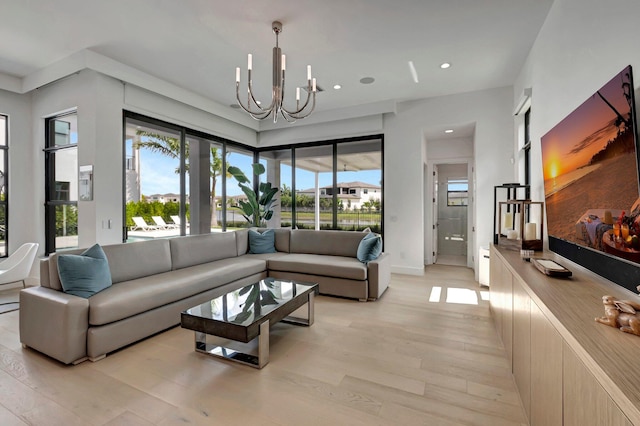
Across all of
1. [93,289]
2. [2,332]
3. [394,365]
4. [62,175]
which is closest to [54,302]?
[93,289]

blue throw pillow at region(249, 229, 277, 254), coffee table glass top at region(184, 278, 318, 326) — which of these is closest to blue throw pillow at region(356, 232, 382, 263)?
coffee table glass top at region(184, 278, 318, 326)

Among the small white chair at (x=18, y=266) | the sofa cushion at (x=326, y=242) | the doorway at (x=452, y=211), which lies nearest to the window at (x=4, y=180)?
the small white chair at (x=18, y=266)

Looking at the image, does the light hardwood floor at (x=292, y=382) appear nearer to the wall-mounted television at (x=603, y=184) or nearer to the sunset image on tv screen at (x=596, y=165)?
the wall-mounted television at (x=603, y=184)

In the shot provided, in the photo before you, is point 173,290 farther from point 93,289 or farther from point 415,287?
point 415,287

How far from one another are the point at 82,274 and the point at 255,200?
150 inches

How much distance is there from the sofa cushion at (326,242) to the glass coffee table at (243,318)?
5.36ft

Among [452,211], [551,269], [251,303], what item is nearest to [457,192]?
[452,211]

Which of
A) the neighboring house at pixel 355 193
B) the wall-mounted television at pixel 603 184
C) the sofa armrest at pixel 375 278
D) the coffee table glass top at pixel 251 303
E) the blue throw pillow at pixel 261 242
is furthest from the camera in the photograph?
the neighboring house at pixel 355 193

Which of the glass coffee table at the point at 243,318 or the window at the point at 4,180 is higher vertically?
the window at the point at 4,180

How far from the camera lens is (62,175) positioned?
466 centimetres

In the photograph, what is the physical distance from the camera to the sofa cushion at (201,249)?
3.71 metres

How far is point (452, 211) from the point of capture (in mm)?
7016

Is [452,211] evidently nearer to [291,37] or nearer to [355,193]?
[355,193]

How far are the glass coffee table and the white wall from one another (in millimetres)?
2531
